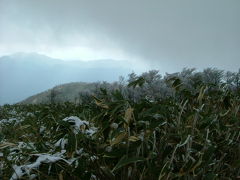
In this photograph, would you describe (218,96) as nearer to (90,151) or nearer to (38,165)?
(90,151)

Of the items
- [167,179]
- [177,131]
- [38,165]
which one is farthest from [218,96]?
[38,165]

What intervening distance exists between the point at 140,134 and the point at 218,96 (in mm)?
2333

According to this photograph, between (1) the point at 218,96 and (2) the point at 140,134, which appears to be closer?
(2) the point at 140,134

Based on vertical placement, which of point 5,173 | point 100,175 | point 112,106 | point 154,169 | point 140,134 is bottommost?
point 5,173

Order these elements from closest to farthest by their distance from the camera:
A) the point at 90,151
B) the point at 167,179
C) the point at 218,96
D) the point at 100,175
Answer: the point at 167,179, the point at 100,175, the point at 90,151, the point at 218,96

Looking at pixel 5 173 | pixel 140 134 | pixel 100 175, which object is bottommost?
pixel 5 173

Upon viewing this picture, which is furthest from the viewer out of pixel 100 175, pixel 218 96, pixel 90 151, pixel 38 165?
pixel 218 96

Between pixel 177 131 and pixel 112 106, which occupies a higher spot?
pixel 112 106

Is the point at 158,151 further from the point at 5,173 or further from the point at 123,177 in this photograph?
the point at 5,173

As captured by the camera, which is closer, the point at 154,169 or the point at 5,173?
the point at 154,169

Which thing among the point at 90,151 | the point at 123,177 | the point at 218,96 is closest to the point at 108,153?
the point at 123,177

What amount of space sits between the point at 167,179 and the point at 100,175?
502 mm

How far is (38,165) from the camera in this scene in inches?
70.9

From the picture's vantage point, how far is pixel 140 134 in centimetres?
209
